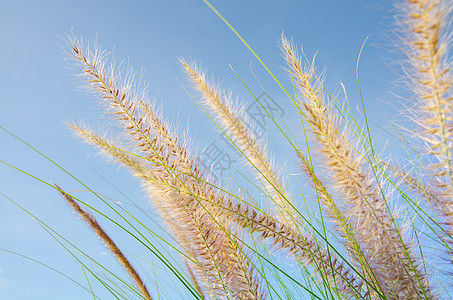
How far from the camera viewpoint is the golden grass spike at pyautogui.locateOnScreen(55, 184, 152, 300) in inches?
85.7

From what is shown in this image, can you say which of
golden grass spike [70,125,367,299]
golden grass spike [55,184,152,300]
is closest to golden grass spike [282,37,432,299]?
golden grass spike [70,125,367,299]

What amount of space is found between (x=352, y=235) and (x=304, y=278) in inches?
24.1

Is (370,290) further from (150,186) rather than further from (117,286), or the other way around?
(117,286)

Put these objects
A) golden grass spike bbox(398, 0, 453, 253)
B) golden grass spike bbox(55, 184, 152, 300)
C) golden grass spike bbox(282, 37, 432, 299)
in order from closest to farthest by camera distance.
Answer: golden grass spike bbox(398, 0, 453, 253) < golden grass spike bbox(282, 37, 432, 299) < golden grass spike bbox(55, 184, 152, 300)

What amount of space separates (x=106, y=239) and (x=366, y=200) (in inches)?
58.5

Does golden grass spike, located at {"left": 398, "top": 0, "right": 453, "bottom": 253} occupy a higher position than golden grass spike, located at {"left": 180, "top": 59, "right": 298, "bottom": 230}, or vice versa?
golden grass spike, located at {"left": 180, "top": 59, "right": 298, "bottom": 230}

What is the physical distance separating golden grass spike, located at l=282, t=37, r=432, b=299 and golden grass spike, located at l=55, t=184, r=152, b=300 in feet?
4.30

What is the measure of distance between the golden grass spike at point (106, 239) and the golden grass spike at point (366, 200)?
4.30ft

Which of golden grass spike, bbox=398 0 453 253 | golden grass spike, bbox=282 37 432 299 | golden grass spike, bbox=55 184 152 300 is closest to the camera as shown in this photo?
golden grass spike, bbox=398 0 453 253

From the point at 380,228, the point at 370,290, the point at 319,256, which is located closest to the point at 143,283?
the point at 319,256

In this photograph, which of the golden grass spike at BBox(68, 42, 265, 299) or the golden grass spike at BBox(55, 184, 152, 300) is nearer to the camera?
the golden grass spike at BBox(68, 42, 265, 299)

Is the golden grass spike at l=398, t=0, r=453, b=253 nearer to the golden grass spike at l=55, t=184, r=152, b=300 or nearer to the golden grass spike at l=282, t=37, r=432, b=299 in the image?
the golden grass spike at l=282, t=37, r=432, b=299

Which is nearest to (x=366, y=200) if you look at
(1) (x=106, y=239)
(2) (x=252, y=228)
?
(2) (x=252, y=228)

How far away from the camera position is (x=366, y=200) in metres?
1.39
